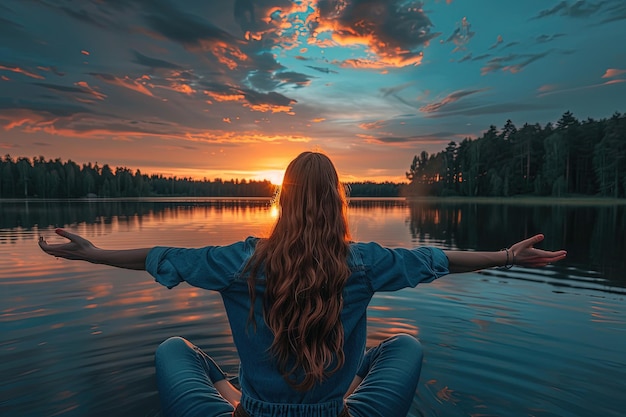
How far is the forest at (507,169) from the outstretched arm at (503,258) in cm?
8438

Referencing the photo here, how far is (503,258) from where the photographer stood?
9.12 ft

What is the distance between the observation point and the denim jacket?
85.4 inches

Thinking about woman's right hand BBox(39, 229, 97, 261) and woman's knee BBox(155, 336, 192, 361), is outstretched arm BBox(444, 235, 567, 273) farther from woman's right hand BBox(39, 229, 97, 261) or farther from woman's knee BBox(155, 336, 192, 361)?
woman's right hand BBox(39, 229, 97, 261)

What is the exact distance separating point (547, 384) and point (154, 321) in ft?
19.9

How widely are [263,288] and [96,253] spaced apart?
4.48 feet

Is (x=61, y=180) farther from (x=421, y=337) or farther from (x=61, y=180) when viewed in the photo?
(x=421, y=337)

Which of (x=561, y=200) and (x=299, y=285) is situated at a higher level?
(x=299, y=285)

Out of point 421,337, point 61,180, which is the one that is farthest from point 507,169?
point 61,180

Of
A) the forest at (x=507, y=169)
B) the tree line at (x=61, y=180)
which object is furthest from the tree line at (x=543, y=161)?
the tree line at (x=61, y=180)

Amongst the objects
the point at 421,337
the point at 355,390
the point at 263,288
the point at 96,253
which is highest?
the point at 96,253

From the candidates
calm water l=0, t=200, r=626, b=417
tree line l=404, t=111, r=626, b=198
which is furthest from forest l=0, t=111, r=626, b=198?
calm water l=0, t=200, r=626, b=417

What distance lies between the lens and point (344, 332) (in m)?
2.28

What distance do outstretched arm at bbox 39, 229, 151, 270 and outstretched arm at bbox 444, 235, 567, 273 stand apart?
2098 millimetres

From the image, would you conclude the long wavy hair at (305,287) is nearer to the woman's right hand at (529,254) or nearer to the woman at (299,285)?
the woman at (299,285)
